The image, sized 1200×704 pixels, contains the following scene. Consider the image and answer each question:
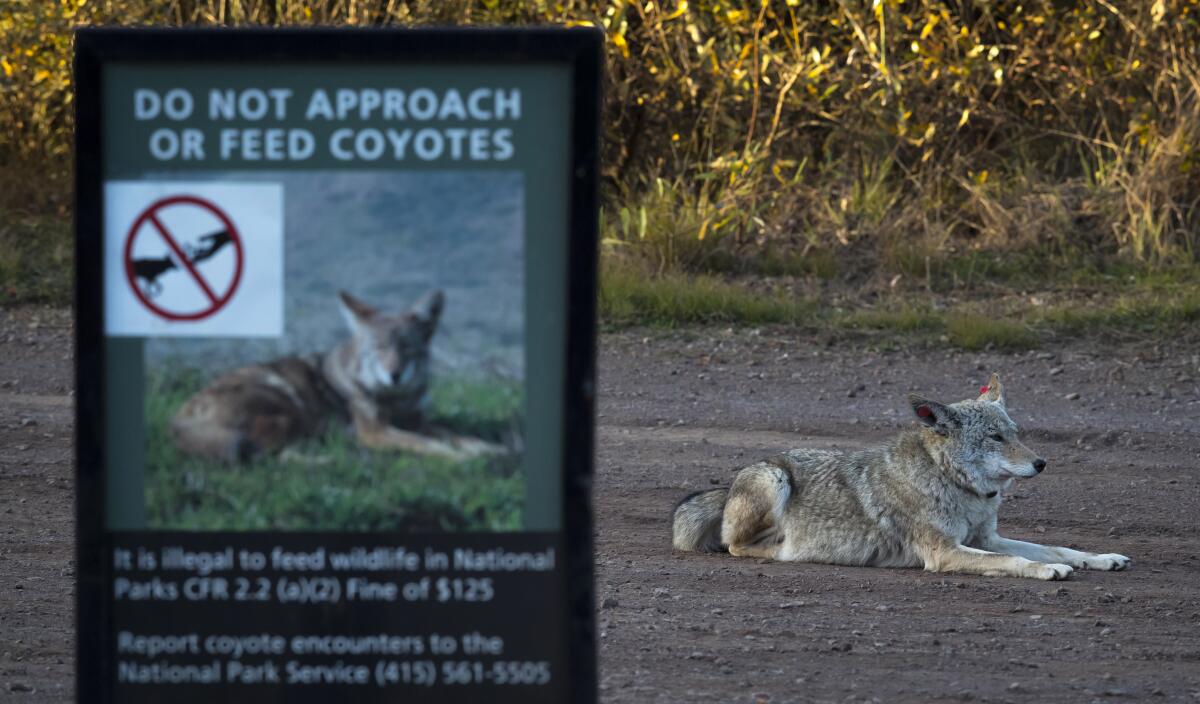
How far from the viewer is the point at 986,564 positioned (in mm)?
7309

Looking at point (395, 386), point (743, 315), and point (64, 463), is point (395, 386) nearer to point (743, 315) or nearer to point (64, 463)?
point (64, 463)

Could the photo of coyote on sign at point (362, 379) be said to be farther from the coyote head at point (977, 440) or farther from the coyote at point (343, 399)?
the coyote head at point (977, 440)

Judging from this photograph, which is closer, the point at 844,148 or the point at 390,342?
the point at 390,342

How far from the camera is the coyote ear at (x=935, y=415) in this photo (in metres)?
7.47

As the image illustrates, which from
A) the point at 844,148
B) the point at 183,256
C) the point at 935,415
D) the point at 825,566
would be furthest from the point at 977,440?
the point at 844,148

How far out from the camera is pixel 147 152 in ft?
11.0

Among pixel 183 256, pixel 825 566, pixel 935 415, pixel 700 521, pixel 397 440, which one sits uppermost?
pixel 183 256

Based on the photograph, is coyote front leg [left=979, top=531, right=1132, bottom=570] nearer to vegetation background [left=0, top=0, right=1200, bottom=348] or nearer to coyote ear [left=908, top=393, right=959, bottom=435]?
coyote ear [left=908, top=393, right=959, bottom=435]

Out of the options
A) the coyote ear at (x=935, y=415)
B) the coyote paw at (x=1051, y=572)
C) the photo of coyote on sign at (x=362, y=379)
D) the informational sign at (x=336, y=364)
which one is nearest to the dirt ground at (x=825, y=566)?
the coyote paw at (x=1051, y=572)

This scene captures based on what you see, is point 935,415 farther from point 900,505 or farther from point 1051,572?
point 1051,572

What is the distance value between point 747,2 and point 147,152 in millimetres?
11310

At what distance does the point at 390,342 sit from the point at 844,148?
11997mm

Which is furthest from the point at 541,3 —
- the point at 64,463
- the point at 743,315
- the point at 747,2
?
the point at 64,463

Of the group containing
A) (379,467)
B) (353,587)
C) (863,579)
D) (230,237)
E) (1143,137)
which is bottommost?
(863,579)
